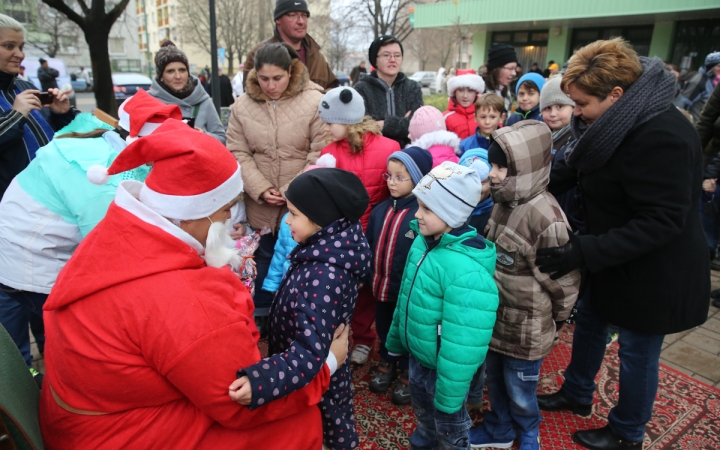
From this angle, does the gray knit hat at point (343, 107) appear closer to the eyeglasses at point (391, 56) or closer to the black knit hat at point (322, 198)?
the eyeglasses at point (391, 56)

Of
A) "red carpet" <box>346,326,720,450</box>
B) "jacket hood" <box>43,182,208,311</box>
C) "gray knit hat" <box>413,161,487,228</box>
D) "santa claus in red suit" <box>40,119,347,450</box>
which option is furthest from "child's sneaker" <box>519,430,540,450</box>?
"jacket hood" <box>43,182,208,311</box>

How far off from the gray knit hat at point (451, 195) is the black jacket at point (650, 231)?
58 centimetres

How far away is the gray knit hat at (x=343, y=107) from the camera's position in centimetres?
330

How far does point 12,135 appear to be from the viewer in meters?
2.98

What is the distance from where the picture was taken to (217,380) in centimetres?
139

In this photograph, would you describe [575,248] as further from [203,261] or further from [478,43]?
[478,43]

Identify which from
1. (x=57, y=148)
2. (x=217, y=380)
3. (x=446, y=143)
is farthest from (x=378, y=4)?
(x=217, y=380)

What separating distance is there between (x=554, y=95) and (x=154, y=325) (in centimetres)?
319

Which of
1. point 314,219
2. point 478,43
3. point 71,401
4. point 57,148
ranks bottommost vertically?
point 71,401

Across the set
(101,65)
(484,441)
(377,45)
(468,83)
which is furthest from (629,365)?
(101,65)

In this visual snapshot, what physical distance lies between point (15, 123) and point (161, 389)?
2.52 metres

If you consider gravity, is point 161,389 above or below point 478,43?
below

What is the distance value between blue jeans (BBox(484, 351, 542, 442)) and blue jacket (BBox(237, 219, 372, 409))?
2.96 ft

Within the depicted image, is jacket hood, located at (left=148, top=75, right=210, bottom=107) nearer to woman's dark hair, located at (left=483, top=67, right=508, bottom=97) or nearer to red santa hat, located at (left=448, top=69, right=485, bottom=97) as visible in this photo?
red santa hat, located at (left=448, top=69, right=485, bottom=97)
